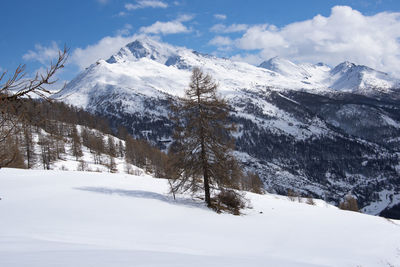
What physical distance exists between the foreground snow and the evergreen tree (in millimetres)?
2247

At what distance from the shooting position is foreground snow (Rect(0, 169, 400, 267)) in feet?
19.9

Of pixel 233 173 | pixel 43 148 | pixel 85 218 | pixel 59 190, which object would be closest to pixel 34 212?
pixel 85 218

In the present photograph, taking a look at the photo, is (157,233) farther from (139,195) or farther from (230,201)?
(230,201)

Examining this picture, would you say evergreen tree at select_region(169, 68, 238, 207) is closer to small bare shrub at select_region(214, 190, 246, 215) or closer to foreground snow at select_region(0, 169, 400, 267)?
small bare shrub at select_region(214, 190, 246, 215)

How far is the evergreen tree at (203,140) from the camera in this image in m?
18.3

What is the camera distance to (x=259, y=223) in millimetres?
15852

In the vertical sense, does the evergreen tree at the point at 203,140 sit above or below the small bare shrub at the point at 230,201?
above

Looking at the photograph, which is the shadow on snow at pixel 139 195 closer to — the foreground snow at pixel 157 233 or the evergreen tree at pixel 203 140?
the foreground snow at pixel 157 233

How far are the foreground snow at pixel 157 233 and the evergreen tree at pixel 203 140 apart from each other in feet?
7.37

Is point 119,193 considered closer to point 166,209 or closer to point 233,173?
point 166,209

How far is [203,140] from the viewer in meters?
18.4

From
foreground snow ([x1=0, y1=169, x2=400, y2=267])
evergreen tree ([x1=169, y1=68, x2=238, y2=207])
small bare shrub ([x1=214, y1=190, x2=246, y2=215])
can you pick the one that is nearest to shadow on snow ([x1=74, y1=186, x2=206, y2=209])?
foreground snow ([x1=0, y1=169, x2=400, y2=267])

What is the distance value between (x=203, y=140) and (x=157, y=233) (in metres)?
8.61

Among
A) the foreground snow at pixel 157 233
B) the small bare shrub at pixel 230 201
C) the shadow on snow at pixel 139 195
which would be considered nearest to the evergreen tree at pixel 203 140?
the small bare shrub at pixel 230 201
